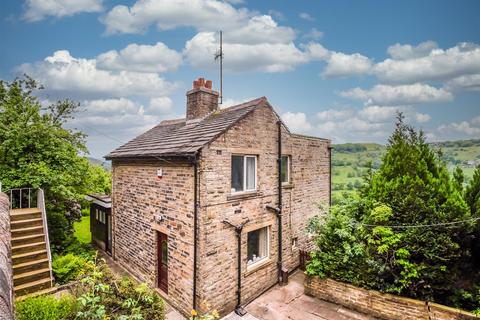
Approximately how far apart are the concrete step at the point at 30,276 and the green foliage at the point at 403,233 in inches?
380

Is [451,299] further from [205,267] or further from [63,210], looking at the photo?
[63,210]

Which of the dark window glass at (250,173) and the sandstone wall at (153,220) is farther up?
the dark window glass at (250,173)

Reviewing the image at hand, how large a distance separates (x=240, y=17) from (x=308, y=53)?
21.5 ft

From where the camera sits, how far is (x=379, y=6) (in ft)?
44.0

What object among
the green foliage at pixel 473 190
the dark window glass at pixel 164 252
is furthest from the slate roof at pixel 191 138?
the green foliage at pixel 473 190

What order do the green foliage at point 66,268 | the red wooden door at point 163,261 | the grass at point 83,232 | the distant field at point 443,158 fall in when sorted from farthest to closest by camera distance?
the grass at point 83,232 < the distant field at point 443,158 < the red wooden door at point 163,261 < the green foliage at point 66,268

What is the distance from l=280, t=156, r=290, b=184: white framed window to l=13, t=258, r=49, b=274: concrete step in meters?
9.72

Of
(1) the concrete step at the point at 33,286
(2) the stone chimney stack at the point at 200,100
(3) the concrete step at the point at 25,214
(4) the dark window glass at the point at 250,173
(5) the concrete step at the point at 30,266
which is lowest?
(1) the concrete step at the point at 33,286

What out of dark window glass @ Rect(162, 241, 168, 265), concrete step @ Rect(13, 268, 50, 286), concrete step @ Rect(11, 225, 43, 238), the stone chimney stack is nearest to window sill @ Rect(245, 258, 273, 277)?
dark window glass @ Rect(162, 241, 168, 265)

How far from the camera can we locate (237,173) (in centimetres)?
944

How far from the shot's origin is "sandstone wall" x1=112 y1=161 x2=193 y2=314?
8469 mm

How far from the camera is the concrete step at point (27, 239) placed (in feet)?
30.7

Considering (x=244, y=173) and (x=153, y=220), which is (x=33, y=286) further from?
(x=244, y=173)

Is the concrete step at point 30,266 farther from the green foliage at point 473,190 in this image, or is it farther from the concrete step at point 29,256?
the green foliage at point 473,190
